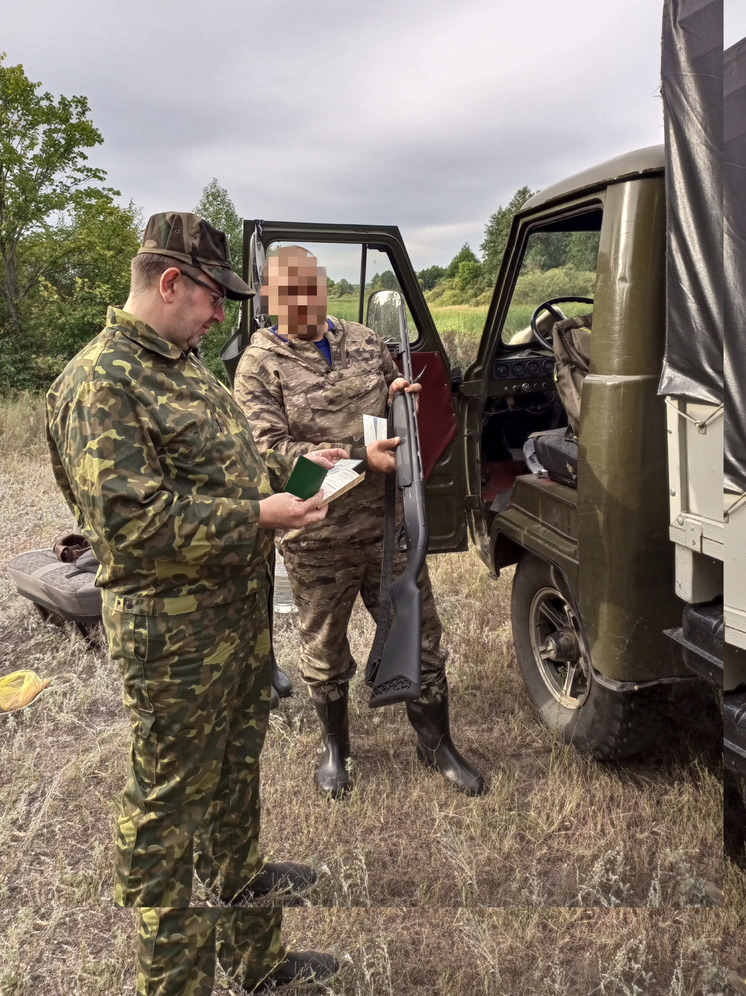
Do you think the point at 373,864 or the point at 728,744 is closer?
the point at 728,744

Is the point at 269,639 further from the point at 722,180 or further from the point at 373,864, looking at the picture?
the point at 722,180

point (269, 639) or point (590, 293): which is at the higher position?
point (590, 293)

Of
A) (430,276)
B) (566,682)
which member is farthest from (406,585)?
(566,682)

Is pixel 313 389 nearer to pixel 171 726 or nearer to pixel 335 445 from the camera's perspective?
pixel 335 445

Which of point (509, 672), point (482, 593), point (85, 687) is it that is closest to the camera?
point (85, 687)

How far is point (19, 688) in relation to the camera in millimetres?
2490

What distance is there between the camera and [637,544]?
1698mm

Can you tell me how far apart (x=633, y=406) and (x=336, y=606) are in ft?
3.24

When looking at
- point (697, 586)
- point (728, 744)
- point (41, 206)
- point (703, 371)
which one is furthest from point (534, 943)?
point (41, 206)

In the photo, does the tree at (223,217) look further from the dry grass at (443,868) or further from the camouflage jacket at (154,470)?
the dry grass at (443,868)

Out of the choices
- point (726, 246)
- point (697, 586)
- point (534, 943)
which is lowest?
point (534, 943)

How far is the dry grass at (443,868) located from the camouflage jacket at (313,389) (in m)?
0.52

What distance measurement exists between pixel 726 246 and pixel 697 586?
0.69 m

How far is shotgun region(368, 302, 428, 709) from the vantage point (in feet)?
5.29
